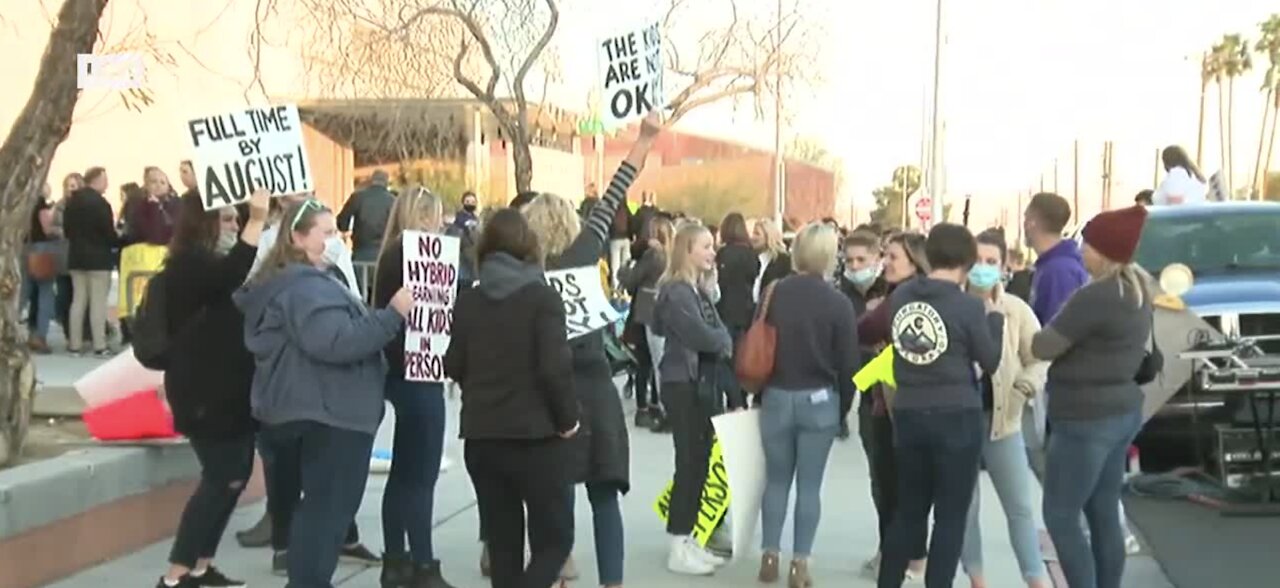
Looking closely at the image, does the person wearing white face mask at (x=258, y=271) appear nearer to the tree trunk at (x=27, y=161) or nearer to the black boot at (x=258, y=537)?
the black boot at (x=258, y=537)

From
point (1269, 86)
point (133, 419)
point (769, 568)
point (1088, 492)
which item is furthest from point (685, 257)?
point (1269, 86)

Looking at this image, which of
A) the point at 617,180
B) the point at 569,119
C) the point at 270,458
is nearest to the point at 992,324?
the point at 617,180

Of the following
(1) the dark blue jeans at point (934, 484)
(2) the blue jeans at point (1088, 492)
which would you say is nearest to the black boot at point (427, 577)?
(1) the dark blue jeans at point (934, 484)

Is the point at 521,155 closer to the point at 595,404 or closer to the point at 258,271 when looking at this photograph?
the point at 595,404

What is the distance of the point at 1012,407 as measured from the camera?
7496 millimetres

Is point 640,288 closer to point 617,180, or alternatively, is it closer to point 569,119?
→ point 617,180

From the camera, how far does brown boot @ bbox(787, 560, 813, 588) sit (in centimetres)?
809

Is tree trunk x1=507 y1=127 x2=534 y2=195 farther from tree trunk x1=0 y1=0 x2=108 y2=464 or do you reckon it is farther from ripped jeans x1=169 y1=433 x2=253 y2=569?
ripped jeans x1=169 y1=433 x2=253 y2=569

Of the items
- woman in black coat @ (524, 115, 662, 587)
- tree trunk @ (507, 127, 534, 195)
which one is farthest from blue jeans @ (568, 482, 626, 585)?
tree trunk @ (507, 127, 534, 195)

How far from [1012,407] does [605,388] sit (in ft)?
6.06

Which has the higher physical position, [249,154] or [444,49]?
[444,49]

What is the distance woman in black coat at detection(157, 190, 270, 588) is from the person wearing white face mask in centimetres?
23

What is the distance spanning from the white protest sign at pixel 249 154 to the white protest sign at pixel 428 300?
1043 mm

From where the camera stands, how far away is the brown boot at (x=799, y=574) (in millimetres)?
8094
